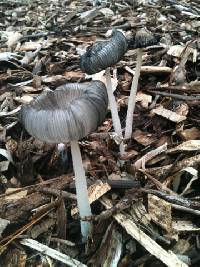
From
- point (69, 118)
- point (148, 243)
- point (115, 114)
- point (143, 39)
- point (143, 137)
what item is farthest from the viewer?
point (143, 137)

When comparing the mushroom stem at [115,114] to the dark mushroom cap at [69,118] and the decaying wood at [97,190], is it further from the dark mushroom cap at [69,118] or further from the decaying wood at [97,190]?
the dark mushroom cap at [69,118]

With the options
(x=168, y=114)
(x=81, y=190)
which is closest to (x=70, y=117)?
(x=81, y=190)

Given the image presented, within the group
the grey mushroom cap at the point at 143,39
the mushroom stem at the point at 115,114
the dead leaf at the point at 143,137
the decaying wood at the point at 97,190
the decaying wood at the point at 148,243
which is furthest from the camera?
the dead leaf at the point at 143,137

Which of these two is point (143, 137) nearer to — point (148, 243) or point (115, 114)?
point (115, 114)

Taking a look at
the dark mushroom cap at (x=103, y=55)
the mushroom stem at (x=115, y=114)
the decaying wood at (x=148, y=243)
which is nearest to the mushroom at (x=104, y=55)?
the dark mushroom cap at (x=103, y=55)

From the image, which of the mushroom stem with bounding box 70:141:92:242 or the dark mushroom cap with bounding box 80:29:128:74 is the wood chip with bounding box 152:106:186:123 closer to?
the dark mushroom cap with bounding box 80:29:128:74

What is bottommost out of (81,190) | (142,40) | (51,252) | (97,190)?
(51,252)

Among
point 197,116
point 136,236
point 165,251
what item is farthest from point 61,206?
point 197,116

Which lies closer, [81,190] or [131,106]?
[81,190]

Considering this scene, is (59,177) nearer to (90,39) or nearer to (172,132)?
(172,132)
